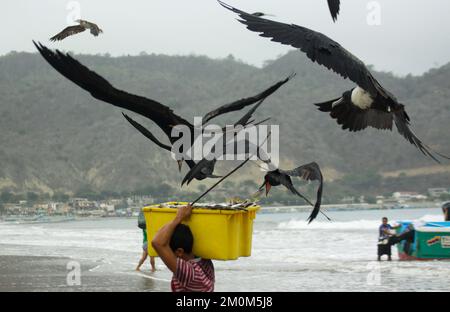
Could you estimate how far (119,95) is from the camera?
3.76m

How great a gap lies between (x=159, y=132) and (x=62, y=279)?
2434 inches

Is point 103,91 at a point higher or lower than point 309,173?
higher

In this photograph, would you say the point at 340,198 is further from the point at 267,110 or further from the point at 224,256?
the point at 224,256

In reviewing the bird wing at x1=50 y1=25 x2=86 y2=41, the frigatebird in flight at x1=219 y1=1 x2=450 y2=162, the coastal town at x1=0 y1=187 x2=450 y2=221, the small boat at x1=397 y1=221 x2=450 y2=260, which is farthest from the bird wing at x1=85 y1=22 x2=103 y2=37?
the coastal town at x1=0 y1=187 x2=450 y2=221

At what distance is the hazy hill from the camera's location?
275ft

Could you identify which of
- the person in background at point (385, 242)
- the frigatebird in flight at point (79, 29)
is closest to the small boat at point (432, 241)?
the person in background at point (385, 242)

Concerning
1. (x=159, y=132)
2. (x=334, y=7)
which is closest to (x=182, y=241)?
(x=334, y=7)

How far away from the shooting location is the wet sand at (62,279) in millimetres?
11438

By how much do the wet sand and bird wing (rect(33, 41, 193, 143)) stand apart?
7183 mm

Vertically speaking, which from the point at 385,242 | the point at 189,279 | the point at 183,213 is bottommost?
the point at 385,242

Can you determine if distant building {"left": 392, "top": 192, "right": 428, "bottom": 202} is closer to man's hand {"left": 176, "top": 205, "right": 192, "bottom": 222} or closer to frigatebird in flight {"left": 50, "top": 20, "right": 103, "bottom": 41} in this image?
frigatebird in flight {"left": 50, "top": 20, "right": 103, "bottom": 41}

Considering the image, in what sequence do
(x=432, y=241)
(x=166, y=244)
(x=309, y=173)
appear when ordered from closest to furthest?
Result: (x=166, y=244)
(x=309, y=173)
(x=432, y=241)

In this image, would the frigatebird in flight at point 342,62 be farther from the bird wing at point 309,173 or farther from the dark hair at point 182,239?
the dark hair at point 182,239

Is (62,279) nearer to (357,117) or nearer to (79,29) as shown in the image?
(79,29)
